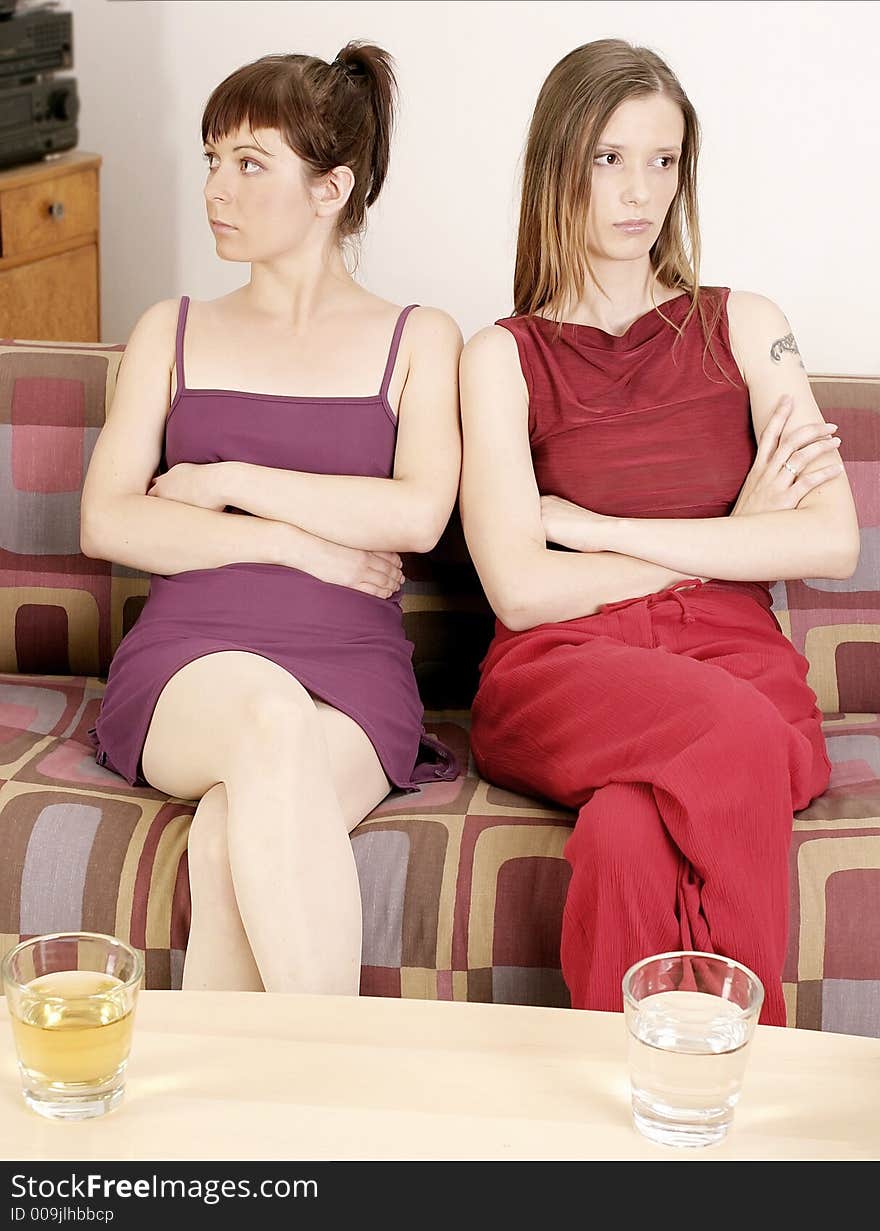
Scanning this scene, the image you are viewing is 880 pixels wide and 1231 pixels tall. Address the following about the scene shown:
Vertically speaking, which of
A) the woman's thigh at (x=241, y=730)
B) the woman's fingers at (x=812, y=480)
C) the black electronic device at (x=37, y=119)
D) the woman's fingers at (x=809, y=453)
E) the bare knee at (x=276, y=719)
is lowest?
the woman's thigh at (x=241, y=730)

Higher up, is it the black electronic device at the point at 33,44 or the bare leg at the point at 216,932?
the black electronic device at the point at 33,44

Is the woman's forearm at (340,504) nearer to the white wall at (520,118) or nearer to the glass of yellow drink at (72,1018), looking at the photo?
the glass of yellow drink at (72,1018)

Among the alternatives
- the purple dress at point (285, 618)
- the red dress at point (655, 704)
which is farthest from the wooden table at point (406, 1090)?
the purple dress at point (285, 618)

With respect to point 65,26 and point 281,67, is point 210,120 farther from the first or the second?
point 65,26

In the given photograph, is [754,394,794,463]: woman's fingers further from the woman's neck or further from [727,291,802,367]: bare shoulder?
the woman's neck

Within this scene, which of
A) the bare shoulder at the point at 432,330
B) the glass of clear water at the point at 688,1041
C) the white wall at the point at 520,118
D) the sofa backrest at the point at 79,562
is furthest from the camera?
the white wall at the point at 520,118

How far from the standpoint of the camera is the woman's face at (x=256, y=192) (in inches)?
74.6

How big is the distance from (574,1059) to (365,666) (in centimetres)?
82

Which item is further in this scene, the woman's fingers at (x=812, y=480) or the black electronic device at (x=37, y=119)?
the black electronic device at (x=37, y=119)

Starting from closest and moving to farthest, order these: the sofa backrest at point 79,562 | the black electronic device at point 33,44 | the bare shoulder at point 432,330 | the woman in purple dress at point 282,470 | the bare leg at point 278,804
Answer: the bare leg at point 278,804 → the woman in purple dress at point 282,470 → the bare shoulder at point 432,330 → the sofa backrest at point 79,562 → the black electronic device at point 33,44

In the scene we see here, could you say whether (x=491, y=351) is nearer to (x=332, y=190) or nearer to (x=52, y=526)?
(x=332, y=190)

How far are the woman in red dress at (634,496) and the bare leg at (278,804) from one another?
0.23 meters

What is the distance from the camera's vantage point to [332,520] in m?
1.82
